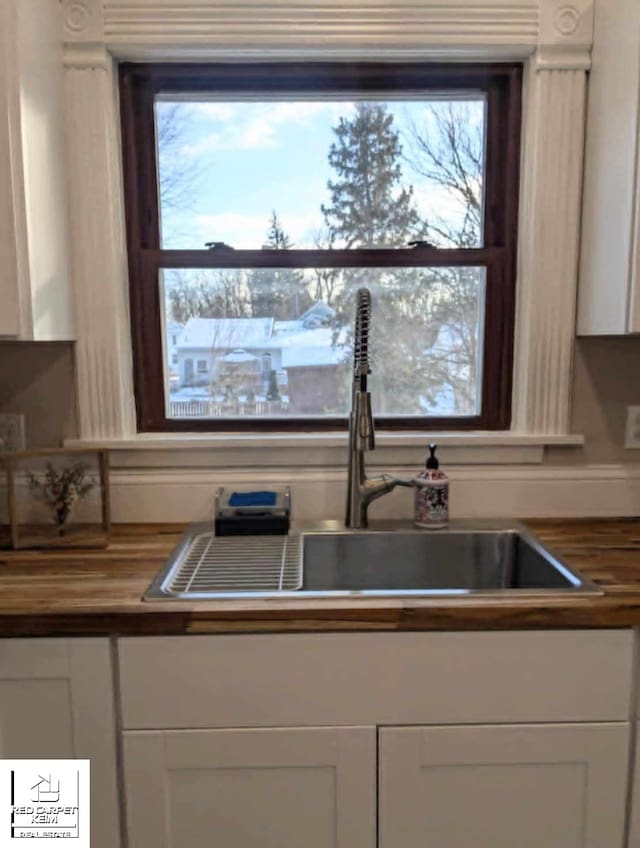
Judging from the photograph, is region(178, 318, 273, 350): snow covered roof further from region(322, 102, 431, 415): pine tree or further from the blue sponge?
the blue sponge

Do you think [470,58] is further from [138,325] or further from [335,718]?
[335,718]

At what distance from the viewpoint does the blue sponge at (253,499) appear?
60.6 inches

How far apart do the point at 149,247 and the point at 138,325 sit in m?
0.21

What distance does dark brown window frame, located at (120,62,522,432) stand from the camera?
1572 millimetres

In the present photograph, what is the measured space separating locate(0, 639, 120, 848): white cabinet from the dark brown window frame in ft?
2.34

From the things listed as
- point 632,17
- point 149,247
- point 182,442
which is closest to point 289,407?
point 182,442

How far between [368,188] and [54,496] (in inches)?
44.7

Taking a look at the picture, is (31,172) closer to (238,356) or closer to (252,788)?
(238,356)

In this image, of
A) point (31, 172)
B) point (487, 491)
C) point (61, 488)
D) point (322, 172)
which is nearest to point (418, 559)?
point (487, 491)

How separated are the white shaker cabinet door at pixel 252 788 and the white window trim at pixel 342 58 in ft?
2.40

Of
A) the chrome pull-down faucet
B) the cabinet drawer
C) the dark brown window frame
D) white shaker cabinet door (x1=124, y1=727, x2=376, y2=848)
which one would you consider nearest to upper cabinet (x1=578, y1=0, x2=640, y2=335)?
the dark brown window frame

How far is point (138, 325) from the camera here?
5.39 feet

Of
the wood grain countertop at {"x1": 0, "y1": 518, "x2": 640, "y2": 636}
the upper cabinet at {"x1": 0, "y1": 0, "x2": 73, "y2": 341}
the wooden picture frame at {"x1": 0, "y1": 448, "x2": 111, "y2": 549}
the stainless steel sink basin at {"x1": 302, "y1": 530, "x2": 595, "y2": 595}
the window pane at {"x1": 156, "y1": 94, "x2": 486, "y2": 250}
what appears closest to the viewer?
the wood grain countertop at {"x1": 0, "y1": 518, "x2": 640, "y2": 636}

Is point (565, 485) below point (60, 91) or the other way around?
below
